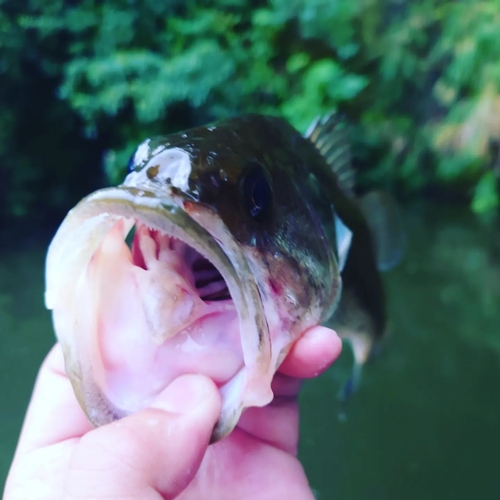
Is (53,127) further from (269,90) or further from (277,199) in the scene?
(277,199)

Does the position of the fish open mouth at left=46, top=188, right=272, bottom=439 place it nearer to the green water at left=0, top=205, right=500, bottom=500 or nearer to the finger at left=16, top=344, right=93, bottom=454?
the finger at left=16, top=344, right=93, bottom=454

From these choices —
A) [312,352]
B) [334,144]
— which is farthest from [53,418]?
[334,144]

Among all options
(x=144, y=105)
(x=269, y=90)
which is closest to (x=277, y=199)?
(x=144, y=105)

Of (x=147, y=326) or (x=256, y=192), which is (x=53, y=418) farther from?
(x=256, y=192)

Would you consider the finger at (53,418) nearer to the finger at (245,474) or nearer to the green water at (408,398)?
the finger at (245,474)

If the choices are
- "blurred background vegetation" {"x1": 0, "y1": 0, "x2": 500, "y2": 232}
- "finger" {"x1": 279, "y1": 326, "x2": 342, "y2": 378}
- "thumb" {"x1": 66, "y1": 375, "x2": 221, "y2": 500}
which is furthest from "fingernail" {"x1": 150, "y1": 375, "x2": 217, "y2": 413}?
"blurred background vegetation" {"x1": 0, "y1": 0, "x2": 500, "y2": 232}
